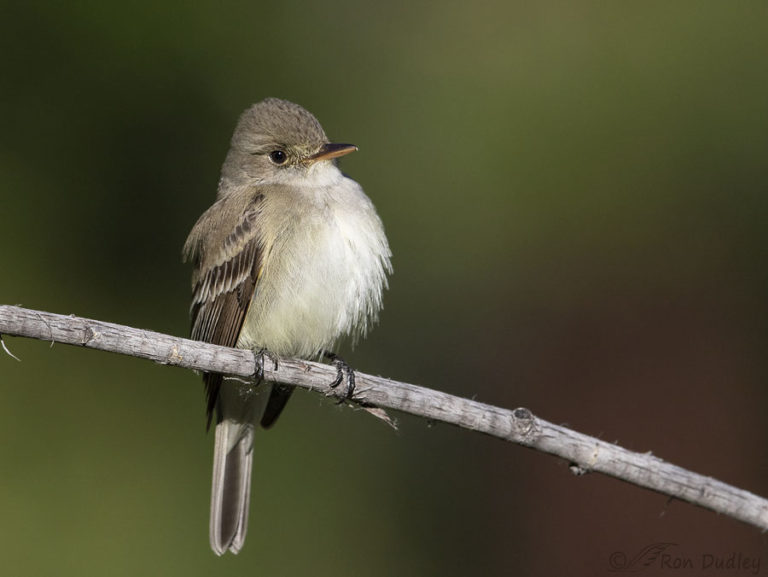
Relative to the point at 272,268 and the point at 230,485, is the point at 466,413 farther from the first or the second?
the point at 230,485

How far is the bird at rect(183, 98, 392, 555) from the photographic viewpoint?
3670 mm

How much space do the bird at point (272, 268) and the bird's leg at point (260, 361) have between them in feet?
0.16

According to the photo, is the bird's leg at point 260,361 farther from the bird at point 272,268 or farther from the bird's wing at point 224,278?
the bird's wing at point 224,278

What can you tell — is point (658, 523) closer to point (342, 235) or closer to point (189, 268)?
point (342, 235)

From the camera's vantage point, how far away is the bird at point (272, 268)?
3.67m

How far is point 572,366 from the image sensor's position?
15.1 feet

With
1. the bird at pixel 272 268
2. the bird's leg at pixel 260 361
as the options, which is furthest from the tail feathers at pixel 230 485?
the bird's leg at pixel 260 361

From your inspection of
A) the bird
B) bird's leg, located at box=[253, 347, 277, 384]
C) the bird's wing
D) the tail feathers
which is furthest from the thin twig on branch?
the tail feathers

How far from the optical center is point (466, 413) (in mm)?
2869

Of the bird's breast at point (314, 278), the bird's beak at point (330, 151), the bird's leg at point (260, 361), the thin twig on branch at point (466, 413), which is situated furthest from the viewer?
the bird's beak at point (330, 151)

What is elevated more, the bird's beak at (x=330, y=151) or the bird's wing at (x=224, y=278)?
the bird's beak at (x=330, y=151)

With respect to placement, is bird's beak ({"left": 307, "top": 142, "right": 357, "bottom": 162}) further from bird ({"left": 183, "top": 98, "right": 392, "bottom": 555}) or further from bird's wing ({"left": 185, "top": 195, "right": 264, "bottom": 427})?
bird's wing ({"left": 185, "top": 195, "right": 264, "bottom": 427})

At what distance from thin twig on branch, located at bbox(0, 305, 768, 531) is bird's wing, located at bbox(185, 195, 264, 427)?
2.18ft

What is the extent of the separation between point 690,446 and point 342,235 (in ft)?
6.59
